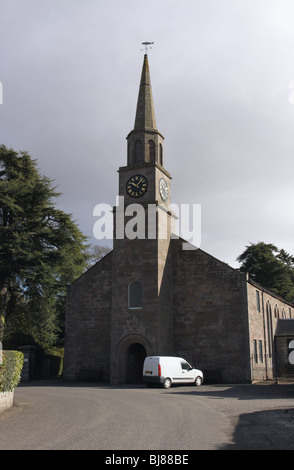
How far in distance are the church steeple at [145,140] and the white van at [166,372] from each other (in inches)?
564

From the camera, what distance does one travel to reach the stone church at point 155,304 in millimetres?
29125

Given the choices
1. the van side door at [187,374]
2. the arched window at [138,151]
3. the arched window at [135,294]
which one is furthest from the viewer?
the arched window at [138,151]

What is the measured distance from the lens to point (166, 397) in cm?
1930

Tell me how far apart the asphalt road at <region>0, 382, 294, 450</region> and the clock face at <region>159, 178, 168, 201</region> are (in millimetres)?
16567

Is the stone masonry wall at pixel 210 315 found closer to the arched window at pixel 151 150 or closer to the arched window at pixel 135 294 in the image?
the arched window at pixel 135 294

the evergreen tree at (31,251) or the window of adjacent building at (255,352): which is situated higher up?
the evergreen tree at (31,251)

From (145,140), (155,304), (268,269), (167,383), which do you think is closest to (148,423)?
(167,383)

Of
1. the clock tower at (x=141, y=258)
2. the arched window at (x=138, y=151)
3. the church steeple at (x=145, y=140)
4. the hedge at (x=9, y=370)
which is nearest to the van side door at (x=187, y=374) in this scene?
the clock tower at (x=141, y=258)

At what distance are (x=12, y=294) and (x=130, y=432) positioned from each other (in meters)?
26.2

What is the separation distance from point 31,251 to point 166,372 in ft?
48.6

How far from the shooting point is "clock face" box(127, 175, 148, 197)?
104 feet
